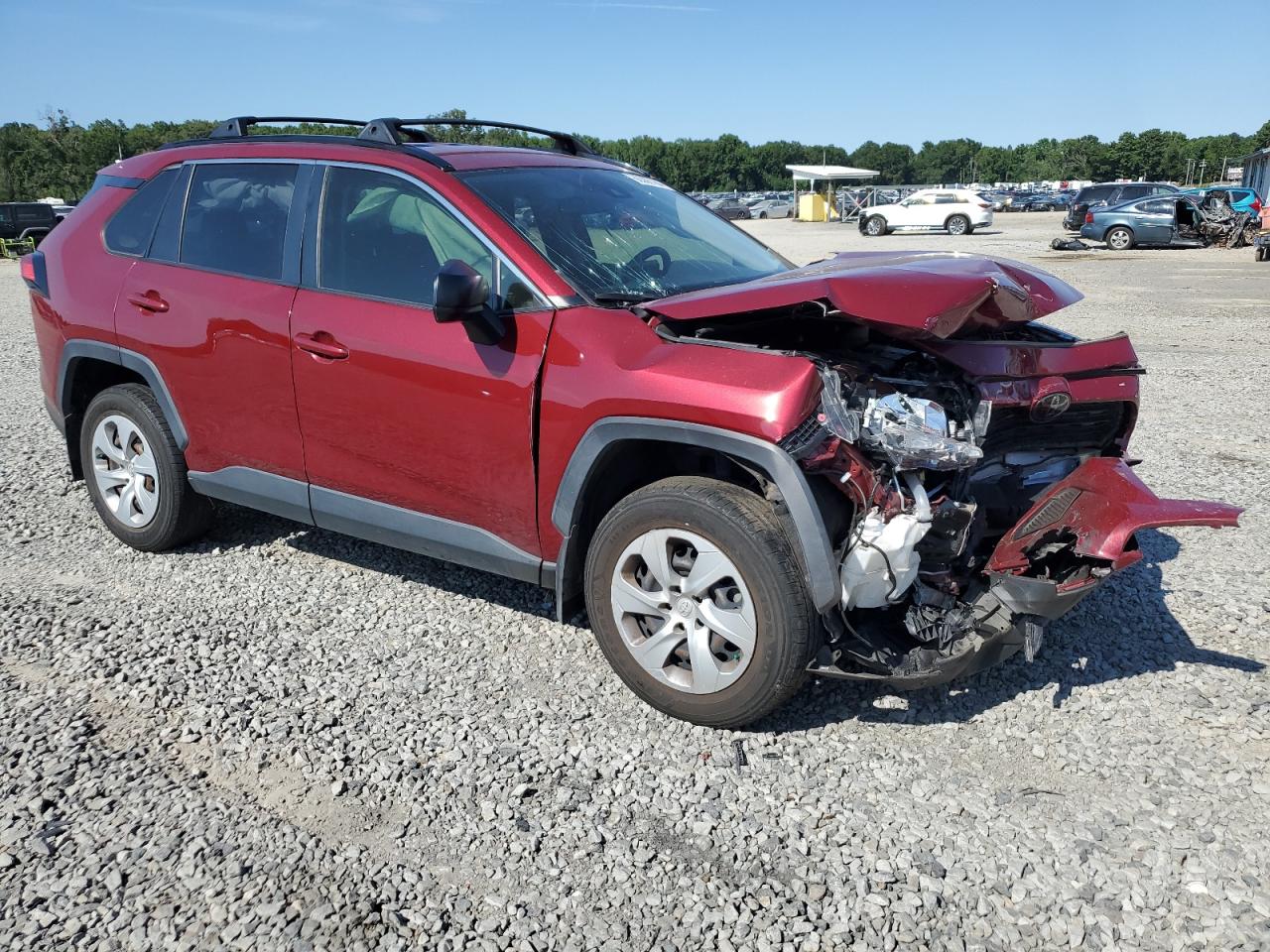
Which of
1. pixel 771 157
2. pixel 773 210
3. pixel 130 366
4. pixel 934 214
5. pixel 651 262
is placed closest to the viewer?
pixel 651 262

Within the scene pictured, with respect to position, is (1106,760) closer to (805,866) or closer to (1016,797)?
(1016,797)

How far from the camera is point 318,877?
2779 mm

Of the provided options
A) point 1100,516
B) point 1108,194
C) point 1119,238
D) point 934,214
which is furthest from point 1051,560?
point 934,214

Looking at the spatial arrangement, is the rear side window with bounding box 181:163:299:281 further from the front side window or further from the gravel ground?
the gravel ground

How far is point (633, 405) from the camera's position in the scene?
337 cm

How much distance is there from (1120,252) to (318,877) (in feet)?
92.4

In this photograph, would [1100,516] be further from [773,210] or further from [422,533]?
[773,210]

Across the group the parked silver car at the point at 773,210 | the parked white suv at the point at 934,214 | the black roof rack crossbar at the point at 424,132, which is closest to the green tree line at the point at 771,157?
the parked silver car at the point at 773,210

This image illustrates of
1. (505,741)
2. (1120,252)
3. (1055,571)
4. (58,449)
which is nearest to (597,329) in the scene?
(505,741)

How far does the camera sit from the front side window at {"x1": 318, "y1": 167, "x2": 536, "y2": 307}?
388 cm

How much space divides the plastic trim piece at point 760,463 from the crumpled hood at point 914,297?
1.45ft

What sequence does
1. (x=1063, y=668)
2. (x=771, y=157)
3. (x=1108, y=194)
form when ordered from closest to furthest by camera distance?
(x=1063, y=668) < (x=1108, y=194) < (x=771, y=157)

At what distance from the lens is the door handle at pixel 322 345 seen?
4.02m

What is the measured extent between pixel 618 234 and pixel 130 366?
2.46m
